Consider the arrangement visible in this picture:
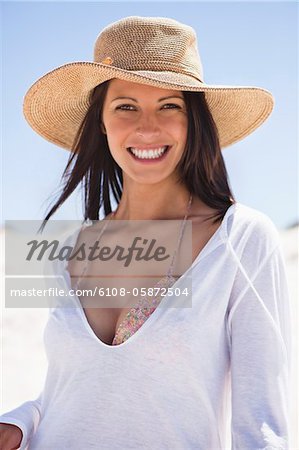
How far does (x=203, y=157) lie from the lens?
244cm

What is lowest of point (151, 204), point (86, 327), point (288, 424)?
point (288, 424)

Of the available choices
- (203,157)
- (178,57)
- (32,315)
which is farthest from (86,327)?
(32,315)

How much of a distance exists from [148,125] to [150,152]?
96 millimetres

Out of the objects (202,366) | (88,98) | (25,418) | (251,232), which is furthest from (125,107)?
(25,418)

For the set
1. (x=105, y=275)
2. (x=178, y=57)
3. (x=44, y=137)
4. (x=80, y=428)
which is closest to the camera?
(x=80, y=428)

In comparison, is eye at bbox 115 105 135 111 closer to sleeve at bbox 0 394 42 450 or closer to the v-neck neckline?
the v-neck neckline

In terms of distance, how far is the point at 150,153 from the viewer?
7.64 feet

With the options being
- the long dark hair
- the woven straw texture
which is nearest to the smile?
the long dark hair

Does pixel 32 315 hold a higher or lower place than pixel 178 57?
higher

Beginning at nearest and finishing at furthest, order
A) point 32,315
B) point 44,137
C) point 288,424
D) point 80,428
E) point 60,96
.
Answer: point 288,424 → point 80,428 → point 60,96 → point 44,137 → point 32,315

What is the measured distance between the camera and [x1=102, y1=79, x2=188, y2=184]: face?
7.50 ft

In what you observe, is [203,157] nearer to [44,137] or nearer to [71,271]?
[71,271]

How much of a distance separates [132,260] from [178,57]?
723 mm

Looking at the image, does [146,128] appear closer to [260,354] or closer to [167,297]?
[167,297]
